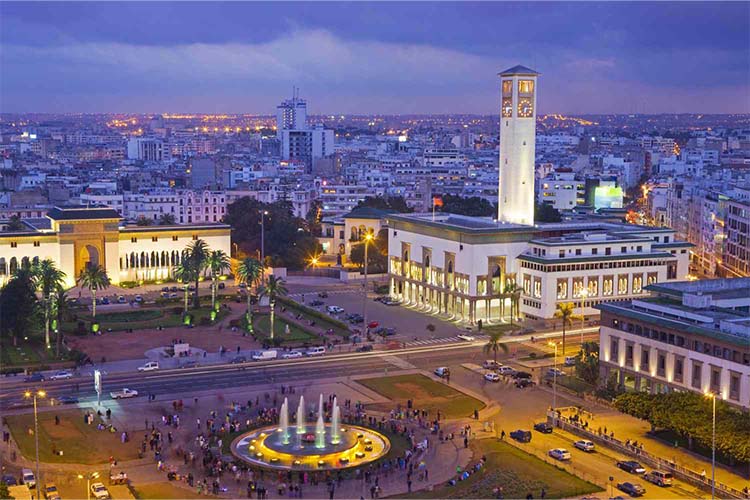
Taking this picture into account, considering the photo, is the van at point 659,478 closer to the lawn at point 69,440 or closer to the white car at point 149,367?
the lawn at point 69,440

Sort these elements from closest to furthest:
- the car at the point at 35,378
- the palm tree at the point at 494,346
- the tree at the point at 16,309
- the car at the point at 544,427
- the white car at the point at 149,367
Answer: the car at the point at 544,427, the car at the point at 35,378, the white car at the point at 149,367, the palm tree at the point at 494,346, the tree at the point at 16,309

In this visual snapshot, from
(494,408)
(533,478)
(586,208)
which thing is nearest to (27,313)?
(494,408)

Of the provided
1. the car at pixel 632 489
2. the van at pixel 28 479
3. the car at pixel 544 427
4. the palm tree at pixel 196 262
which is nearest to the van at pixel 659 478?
the car at pixel 632 489

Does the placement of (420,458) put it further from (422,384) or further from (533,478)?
(422,384)

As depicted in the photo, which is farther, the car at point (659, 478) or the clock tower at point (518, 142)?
the clock tower at point (518, 142)

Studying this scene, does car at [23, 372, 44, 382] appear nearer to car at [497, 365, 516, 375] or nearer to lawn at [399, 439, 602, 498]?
car at [497, 365, 516, 375]

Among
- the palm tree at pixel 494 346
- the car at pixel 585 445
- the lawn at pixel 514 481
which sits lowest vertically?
the lawn at pixel 514 481

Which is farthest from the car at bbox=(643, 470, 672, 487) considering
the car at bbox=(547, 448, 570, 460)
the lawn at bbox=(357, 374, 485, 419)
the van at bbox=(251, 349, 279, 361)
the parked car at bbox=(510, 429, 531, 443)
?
the van at bbox=(251, 349, 279, 361)
